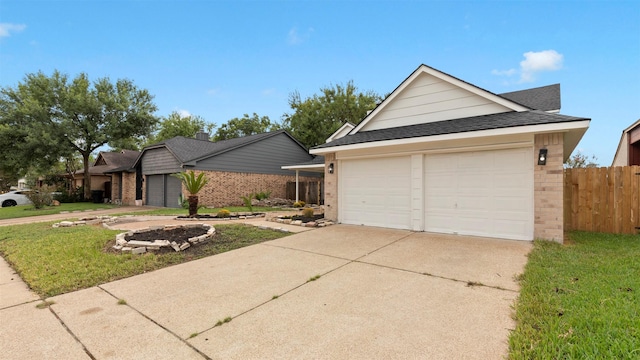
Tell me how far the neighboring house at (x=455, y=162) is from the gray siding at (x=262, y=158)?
10223 millimetres

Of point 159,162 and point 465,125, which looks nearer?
point 465,125

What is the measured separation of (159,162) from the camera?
1803 cm

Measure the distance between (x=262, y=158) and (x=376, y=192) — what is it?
12.8 meters

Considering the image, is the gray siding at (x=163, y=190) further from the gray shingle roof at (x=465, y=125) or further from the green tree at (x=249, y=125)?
A: the green tree at (x=249, y=125)

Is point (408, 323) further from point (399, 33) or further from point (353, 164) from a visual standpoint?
point (399, 33)

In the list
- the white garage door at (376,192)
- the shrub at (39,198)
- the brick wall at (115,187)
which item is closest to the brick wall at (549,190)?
the white garage door at (376,192)

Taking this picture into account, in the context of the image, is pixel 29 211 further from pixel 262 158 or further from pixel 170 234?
pixel 170 234

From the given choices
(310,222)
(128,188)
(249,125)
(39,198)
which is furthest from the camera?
(249,125)

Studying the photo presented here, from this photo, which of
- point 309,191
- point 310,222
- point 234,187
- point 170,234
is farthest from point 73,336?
point 309,191

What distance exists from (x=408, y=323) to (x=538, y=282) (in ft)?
7.11

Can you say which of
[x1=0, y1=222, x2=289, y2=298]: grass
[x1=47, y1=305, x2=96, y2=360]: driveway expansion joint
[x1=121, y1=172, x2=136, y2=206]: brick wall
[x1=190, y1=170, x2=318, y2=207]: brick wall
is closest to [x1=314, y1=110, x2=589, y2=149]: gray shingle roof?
[x1=0, y1=222, x2=289, y2=298]: grass

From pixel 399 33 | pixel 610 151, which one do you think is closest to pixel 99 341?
pixel 399 33

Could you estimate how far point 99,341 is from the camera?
8.46 ft

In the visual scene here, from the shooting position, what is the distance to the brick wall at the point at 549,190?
5887 mm
